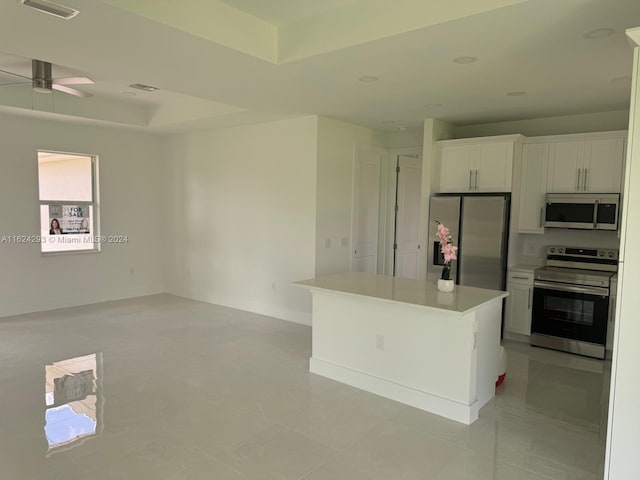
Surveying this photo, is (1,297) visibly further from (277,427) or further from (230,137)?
(277,427)

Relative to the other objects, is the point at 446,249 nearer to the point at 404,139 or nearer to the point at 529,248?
the point at 529,248

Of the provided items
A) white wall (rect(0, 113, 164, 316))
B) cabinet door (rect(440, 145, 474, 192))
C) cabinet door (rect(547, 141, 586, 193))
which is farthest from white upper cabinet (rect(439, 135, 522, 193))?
white wall (rect(0, 113, 164, 316))

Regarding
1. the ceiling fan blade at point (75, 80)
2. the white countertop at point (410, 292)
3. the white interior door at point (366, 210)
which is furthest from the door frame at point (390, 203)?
the ceiling fan blade at point (75, 80)

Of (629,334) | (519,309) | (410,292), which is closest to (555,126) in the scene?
(519,309)

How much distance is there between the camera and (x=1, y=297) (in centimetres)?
590

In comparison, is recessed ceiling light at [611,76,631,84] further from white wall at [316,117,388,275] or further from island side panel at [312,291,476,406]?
white wall at [316,117,388,275]

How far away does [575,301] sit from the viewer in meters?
4.67

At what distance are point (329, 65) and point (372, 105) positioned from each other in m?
1.45

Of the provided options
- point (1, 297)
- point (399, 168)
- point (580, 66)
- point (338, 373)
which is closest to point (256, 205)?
point (399, 168)

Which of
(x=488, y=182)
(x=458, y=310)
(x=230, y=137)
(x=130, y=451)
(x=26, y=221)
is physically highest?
(x=230, y=137)

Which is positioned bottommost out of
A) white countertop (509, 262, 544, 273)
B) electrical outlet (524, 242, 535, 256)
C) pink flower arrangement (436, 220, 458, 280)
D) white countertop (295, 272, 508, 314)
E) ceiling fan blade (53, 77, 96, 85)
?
white countertop (295, 272, 508, 314)

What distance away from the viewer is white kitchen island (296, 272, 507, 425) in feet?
10.5

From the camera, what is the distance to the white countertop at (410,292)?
3201 millimetres

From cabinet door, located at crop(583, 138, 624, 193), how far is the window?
672 cm
